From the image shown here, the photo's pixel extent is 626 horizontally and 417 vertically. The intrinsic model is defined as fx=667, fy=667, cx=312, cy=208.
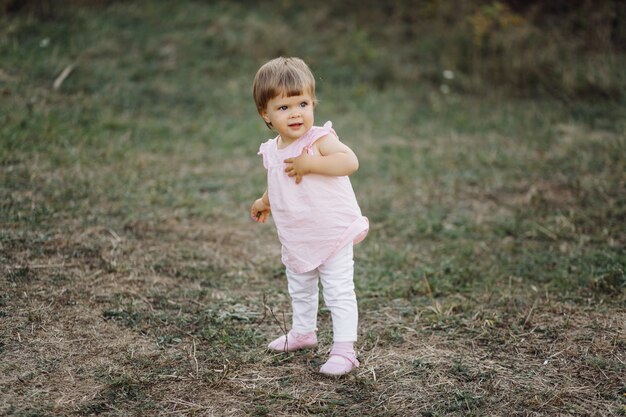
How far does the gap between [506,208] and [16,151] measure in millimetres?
4029

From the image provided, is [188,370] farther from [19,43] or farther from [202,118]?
[19,43]

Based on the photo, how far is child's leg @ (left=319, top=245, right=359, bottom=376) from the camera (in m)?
2.86

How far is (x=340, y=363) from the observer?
2869mm

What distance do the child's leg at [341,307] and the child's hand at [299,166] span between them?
373mm

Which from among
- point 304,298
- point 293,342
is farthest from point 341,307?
point 293,342

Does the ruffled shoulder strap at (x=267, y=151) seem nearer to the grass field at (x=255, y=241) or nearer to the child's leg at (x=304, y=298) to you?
the child's leg at (x=304, y=298)

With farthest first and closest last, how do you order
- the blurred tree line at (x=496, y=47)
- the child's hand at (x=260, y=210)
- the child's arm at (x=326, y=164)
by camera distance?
the blurred tree line at (x=496, y=47) < the child's hand at (x=260, y=210) < the child's arm at (x=326, y=164)

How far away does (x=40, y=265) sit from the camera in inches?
146

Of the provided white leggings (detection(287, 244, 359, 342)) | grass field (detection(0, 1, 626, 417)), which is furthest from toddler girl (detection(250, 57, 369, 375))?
grass field (detection(0, 1, 626, 417))

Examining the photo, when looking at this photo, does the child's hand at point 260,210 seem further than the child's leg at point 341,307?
Yes

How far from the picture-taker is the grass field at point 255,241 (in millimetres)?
2775

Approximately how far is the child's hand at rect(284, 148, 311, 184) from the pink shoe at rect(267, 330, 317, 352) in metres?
0.77

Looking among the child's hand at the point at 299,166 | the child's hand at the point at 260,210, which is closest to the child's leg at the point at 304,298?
the child's hand at the point at 260,210

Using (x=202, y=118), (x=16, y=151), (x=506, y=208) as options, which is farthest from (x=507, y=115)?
(x=16, y=151)
